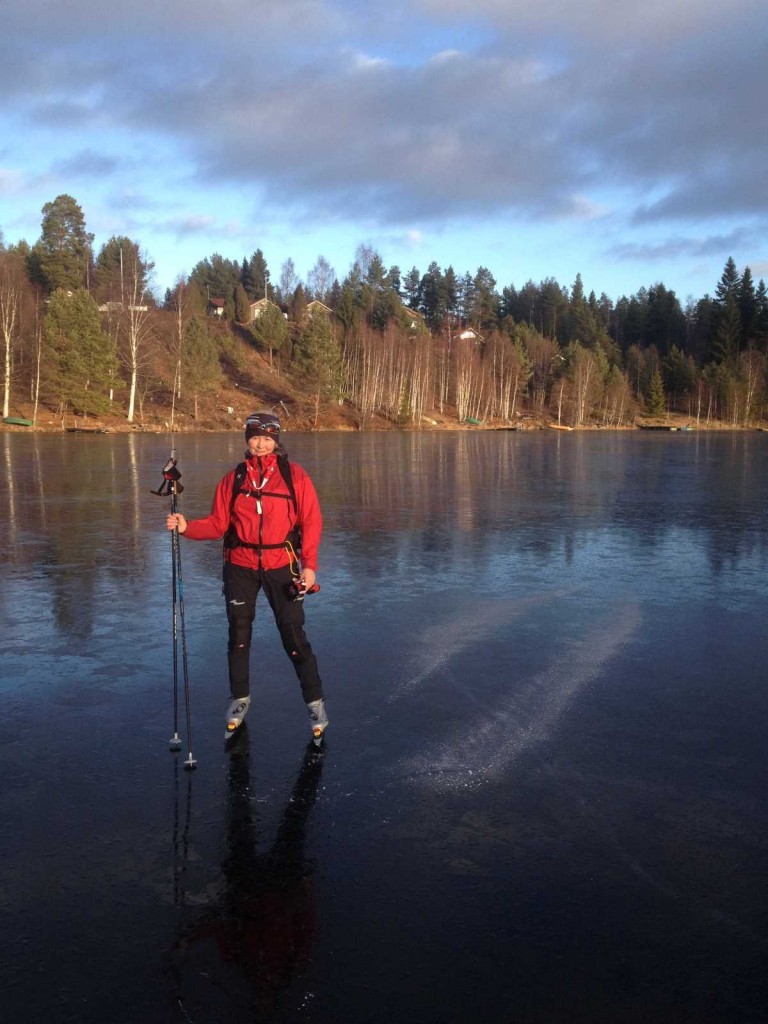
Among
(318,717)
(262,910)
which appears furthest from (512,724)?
(262,910)

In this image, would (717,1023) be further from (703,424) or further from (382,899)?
(703,424)

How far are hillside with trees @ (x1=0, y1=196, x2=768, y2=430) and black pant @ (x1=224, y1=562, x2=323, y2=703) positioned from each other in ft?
181

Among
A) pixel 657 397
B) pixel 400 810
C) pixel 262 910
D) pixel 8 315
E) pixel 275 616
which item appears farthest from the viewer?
pixel 657 397

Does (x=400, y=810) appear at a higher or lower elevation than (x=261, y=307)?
lower

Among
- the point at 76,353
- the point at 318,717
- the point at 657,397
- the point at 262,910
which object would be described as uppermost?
the point at 76,353

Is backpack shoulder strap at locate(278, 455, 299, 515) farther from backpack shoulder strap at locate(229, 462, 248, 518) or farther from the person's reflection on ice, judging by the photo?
the person's reflection on ice

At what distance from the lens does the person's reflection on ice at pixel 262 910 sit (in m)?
3.17

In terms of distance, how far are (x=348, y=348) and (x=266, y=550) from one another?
285 feet

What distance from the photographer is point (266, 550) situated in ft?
18.0

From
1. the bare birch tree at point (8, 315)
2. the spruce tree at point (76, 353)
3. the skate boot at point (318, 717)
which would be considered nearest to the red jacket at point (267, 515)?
the skate boot at point (318, 717)

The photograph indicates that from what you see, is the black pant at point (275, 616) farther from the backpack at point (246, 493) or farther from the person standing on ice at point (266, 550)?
the backpack at point (246, 493)

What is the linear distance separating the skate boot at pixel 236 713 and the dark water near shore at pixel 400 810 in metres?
0.13

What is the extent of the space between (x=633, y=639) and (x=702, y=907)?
4351 millimetres

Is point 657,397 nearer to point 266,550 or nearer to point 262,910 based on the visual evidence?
point 266,550
